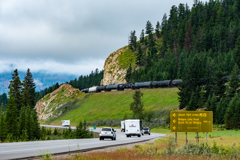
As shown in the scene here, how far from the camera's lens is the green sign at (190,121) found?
23.2 meters

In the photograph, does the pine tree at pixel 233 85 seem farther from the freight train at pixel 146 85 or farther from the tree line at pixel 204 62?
the freight train at pixel 146 85

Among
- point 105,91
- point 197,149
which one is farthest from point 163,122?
point 197,149

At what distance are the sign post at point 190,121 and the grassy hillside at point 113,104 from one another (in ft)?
236

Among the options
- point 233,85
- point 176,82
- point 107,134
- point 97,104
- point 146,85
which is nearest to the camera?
point 107,134

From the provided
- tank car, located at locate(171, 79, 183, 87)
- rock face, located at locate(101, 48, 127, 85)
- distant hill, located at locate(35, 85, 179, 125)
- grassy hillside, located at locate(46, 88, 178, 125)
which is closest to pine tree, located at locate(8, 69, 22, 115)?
grassy hillside, located at locate(46, 88, 178, 125)

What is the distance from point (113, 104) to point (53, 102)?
46434 millimetres

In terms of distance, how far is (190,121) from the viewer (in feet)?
76.8

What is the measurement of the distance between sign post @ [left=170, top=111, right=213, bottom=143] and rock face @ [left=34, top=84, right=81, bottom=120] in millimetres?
120458

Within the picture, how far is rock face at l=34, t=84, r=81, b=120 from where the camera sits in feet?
471

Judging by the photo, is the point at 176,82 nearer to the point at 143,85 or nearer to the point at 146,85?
the point at 146,85

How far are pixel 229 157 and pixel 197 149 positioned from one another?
7.49 feet

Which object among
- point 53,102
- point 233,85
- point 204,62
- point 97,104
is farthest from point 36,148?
point 53,102

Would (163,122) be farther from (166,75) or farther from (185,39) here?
(185,39)

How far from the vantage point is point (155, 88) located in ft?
384
